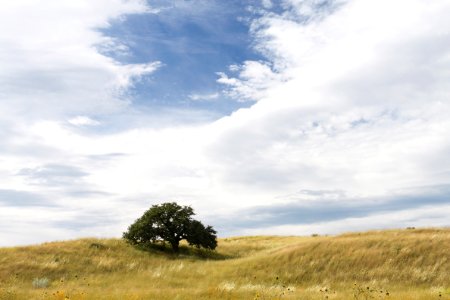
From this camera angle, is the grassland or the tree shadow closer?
the grassland

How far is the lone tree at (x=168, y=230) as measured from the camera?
43469 millimetres

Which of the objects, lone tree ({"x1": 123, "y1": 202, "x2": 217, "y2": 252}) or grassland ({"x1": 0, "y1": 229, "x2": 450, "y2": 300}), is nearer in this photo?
grassland ({"x1": 0, "y1": 229, "x2": 450, "y2": 300})

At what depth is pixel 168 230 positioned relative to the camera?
144 feet

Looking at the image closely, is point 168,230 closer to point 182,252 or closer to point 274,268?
point 182,252

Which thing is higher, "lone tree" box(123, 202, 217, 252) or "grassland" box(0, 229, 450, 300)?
"lone tree" box(123, 202, 217, 252)

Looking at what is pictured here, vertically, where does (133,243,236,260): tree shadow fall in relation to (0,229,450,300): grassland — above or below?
above

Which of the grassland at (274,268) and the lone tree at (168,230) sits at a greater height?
the lone tree at (168,230)

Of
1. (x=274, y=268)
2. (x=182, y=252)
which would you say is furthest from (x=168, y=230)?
(x=274, y=268)

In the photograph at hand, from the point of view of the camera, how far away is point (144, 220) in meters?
44.0

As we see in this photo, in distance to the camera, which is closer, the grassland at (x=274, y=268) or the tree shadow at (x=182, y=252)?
the grassland at (x=274, y=268)

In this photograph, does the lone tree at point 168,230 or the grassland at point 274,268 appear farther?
the lone tree at point 168,230

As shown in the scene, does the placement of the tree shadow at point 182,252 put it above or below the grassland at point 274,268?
above

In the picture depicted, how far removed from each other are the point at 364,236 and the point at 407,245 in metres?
4.89

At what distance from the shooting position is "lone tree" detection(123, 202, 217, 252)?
143 feet
